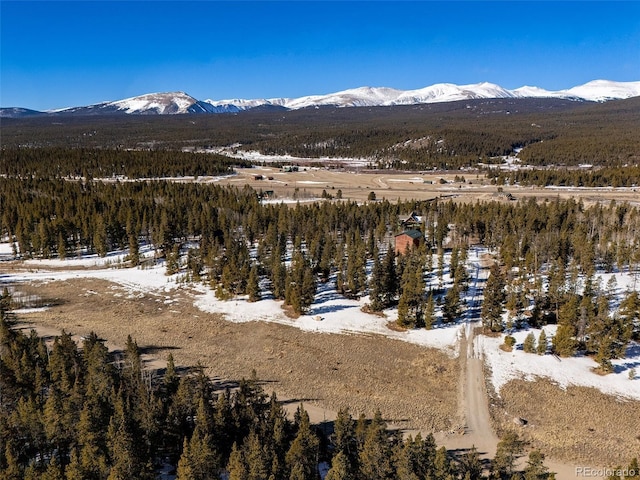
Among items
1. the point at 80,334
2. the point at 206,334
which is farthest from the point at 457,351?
the point at 80,334

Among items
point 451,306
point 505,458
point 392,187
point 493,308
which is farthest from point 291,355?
point 392,187

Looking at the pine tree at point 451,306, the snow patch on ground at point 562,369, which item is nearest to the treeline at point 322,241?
the pine tree at point 451,306

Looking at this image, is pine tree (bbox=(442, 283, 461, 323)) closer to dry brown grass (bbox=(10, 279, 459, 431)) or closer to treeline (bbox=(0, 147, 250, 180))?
dry brown grass (bbox=(10, 279, 459, 431))

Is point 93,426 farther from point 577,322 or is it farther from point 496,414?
point 577,322

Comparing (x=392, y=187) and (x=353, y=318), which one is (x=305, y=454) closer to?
(x=353, y=318)

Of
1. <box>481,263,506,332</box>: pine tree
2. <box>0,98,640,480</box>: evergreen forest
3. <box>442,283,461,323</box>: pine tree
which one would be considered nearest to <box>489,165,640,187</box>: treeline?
<box>0,98,640,480</box>: evergreen forest
